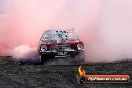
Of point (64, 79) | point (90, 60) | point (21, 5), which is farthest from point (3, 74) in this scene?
point (21, 5)

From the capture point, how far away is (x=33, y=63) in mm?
19219

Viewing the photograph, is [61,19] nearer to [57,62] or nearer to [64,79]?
[57,62]

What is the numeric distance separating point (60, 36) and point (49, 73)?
3.39 metres

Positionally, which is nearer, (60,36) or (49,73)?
(49,73)

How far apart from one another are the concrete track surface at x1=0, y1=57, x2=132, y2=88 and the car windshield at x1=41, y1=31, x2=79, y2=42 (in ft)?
4.56

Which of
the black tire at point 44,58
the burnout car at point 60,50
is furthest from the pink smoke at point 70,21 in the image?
the black tire at point 44,58

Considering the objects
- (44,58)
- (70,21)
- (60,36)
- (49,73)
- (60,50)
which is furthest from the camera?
(70,21)

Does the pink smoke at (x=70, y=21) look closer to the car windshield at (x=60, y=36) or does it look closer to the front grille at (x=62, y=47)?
the car windshield at (x=60, y=36)

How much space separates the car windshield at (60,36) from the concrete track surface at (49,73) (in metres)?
1.39

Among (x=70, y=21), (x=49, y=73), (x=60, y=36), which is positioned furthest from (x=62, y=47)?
(x=70, y=21)

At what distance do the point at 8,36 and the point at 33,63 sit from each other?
6828mm

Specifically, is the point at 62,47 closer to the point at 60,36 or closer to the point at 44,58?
the point at 44,58

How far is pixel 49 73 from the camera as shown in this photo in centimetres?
1639

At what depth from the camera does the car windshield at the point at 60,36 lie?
19.2m
